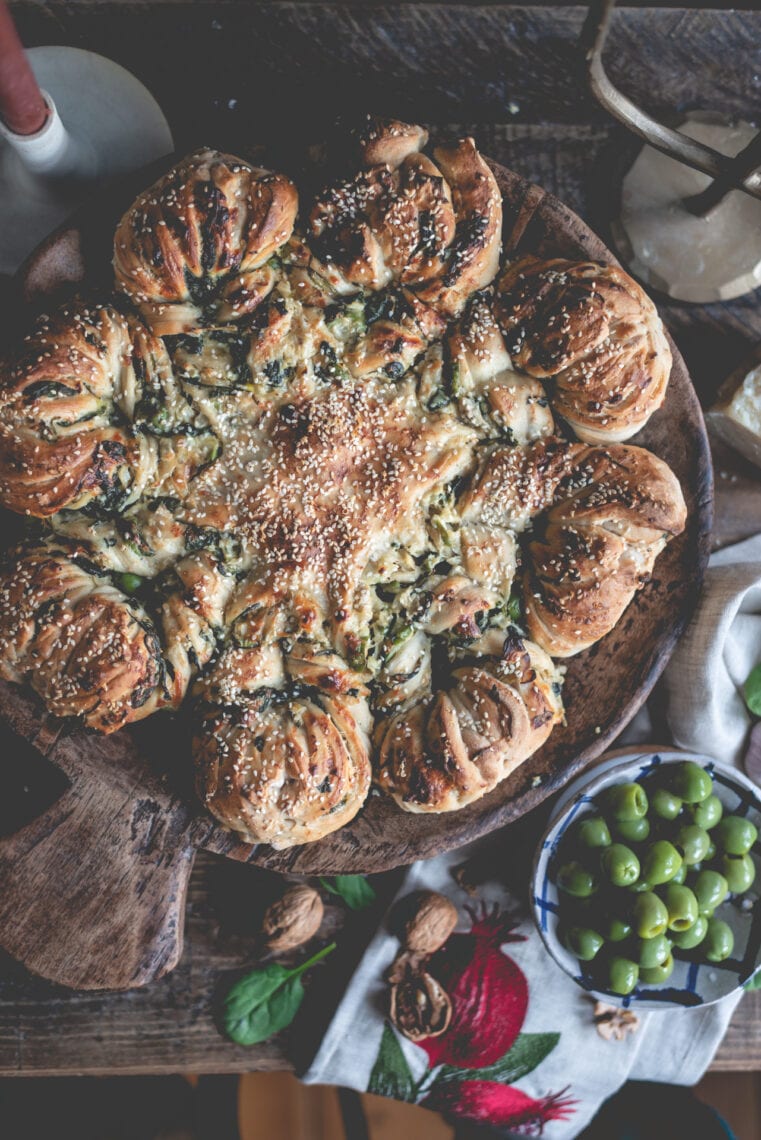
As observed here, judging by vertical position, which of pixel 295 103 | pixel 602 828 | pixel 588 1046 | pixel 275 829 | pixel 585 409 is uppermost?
pixel 295 103

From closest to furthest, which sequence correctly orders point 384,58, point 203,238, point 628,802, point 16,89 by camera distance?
1. point 16,89
2. point 203,238
3. point 628,802
4. point 384,58

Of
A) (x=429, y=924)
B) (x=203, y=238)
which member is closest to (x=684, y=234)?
(x=203, y=238)

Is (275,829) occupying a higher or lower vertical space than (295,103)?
lower

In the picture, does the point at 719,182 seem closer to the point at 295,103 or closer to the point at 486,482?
the point at 486,482

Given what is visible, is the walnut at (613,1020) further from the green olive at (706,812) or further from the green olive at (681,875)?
the green olive at (706,812)

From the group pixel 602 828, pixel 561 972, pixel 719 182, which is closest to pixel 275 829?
pixel 602 828

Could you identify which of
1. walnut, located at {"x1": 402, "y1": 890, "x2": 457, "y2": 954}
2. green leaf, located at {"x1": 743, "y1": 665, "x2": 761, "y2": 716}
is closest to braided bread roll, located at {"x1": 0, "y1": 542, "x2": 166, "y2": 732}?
walnut, located at {"x1": 402, "y1": 890, "x2": 457, "y2": 954}

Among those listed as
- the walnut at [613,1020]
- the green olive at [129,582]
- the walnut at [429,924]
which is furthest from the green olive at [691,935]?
the green olive at [129,582]

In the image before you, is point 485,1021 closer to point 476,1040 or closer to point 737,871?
point 476,1040
